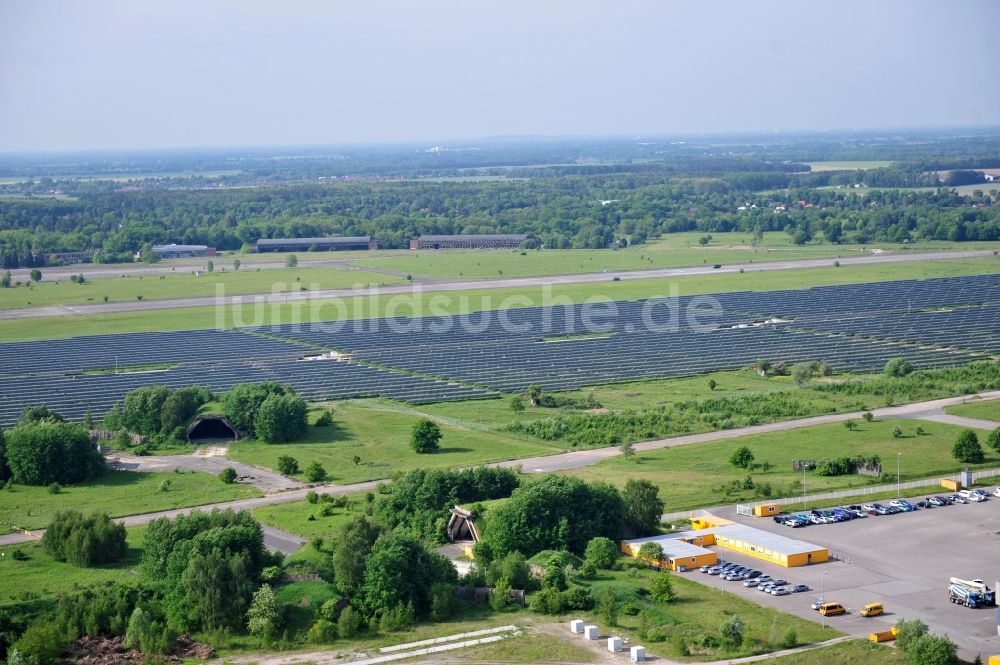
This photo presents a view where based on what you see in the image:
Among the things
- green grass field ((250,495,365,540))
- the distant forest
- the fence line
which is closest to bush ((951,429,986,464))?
the fence line

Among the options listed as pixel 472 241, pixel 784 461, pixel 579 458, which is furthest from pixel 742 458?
pixel 472 241

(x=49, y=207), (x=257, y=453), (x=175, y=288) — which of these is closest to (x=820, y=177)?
(x=49, y=207)

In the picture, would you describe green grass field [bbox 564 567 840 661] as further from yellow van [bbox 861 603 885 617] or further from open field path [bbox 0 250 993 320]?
open field path [bbox 0 250 993 320]

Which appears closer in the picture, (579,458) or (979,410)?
(579,458)

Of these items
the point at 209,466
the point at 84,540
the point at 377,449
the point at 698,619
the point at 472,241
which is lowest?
the point at 209,466

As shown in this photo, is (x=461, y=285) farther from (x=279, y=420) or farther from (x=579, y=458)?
(x=579, y=458)

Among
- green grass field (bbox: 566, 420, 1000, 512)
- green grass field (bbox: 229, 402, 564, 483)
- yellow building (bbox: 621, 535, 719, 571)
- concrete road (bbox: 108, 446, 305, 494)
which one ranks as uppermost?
yellow building (bbox: 621, 535, 719, 571)

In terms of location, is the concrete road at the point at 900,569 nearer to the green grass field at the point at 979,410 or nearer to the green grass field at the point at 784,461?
the green grass field at the point at 784,461
